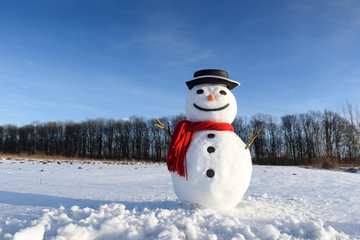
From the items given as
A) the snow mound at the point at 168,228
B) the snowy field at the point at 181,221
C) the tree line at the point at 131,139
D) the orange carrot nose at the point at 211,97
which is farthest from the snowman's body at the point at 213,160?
the tree line at the point at 131,139

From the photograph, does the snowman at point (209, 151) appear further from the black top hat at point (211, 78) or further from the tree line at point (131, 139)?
the tree line at point (131, 139)

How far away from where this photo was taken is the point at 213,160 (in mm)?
3502

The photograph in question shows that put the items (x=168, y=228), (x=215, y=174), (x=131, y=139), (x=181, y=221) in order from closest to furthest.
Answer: (x=168, y=228) → (x=181, y=221) → (x=215, y=174) → (x=131, y=139)

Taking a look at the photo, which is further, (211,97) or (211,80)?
(211,80)

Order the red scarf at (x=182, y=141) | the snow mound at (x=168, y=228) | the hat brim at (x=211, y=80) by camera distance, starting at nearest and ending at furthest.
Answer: the snow mound at (x=168, y=228) → the red scarf at (x=182, y=141) → the hat brim at (x=211, y=80)

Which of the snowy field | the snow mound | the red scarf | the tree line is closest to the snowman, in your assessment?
the red scarf

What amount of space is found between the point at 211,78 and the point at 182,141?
117 cm

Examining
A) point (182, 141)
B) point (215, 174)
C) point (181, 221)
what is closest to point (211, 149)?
point (215, 174)

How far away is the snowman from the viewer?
349cm

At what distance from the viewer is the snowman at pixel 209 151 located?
3.49 m

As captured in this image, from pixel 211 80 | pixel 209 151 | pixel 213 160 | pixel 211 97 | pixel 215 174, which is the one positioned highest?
pixel 211 80

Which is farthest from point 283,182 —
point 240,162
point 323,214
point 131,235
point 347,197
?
point 131,235

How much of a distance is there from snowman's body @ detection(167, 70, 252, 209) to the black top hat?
17 millimetres

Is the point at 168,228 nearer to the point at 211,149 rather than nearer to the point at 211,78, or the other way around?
the point at 211,149
